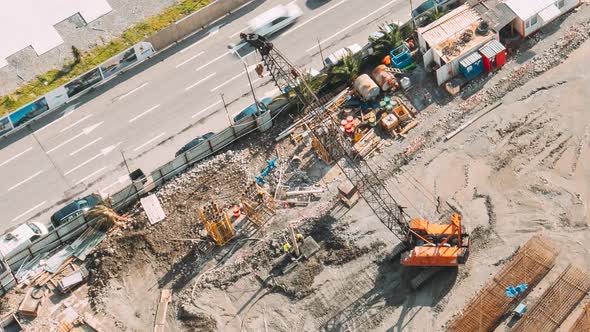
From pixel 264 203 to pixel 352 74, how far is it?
13871 mm

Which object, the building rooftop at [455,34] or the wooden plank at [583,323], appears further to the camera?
the building rooftop at [455,34]

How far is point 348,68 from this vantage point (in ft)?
225

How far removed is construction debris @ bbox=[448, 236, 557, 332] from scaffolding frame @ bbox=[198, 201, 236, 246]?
1761 centimetres

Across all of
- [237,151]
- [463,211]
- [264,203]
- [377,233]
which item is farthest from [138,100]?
[463,211]

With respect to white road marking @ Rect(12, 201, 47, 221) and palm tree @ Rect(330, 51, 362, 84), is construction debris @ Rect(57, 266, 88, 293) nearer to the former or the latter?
white road marking @ Rect(12, 201, 47, 221)

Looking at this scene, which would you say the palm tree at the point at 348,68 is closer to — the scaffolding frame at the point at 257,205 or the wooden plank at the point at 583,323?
the scaffolding frame at the point at 257,205

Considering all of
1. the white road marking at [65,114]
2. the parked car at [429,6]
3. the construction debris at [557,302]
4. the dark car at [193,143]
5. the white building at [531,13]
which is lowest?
the construction debris at [557,302]

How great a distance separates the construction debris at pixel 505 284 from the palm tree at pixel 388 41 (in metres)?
20.9

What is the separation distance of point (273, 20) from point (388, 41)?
1104 centimetres

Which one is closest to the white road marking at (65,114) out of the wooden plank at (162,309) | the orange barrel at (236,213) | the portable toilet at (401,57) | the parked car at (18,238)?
the parked car at (18,238)

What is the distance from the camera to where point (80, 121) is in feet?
232

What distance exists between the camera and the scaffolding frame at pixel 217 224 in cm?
6081

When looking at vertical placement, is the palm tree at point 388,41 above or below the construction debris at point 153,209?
above

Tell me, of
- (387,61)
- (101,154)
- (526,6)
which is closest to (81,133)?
(101,154)
